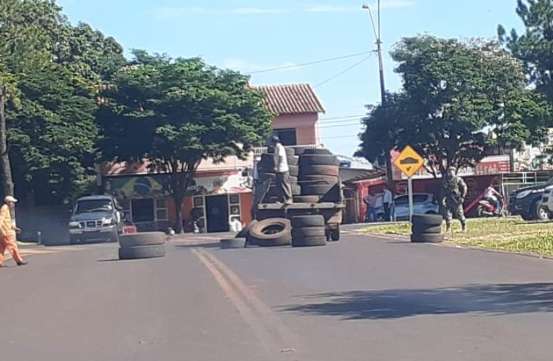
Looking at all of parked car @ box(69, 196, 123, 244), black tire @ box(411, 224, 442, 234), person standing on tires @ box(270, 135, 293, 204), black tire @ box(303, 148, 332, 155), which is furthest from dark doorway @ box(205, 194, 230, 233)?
black tire @ box(411, 224, 442, 234)

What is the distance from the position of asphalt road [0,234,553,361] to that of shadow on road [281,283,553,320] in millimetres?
14

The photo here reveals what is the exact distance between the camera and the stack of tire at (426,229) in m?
28.4

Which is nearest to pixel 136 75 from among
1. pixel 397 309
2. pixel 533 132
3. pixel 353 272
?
pixel 533 132

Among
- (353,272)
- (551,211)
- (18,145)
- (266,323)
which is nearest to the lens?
(266,323)

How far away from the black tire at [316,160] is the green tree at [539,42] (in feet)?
27.0

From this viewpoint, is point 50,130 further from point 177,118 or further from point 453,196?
point 453,196

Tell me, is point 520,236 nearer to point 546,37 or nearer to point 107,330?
point 546,37

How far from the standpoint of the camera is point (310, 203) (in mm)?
30891

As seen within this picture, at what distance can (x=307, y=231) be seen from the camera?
28.2 metres

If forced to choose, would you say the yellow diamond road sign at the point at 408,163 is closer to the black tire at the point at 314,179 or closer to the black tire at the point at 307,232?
the black tire at the point at 314,179

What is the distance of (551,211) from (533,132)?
567 inches

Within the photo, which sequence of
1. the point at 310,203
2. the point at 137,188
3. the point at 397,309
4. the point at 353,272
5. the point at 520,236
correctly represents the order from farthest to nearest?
the point at 137,188 < the point at 310,203 < the point at 520,236 < the point at 353,272 < the point at 397,309

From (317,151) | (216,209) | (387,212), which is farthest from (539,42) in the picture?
(216,209)

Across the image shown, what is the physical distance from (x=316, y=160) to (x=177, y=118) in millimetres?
25409
